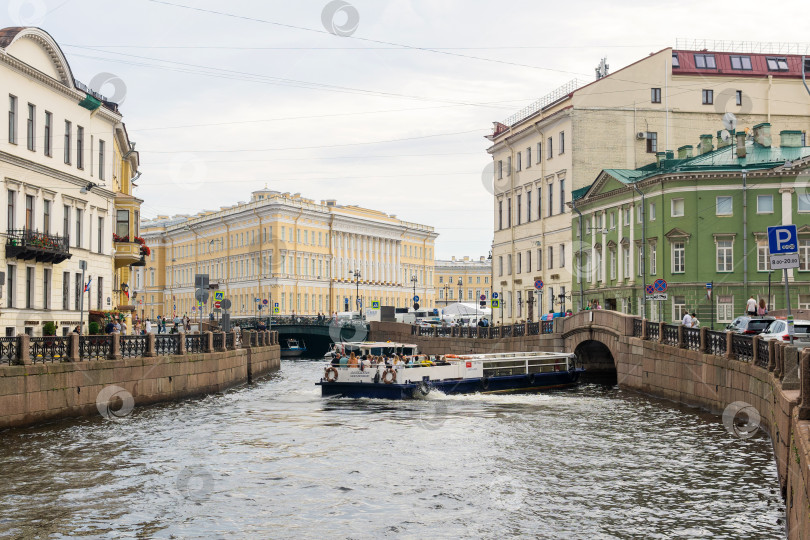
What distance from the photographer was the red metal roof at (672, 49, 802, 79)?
6216cm

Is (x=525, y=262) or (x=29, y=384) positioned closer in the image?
(x=29, y=384)

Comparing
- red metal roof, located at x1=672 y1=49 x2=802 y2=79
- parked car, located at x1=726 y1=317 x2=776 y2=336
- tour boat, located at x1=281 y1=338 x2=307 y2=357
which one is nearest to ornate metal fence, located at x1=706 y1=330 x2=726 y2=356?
parked car, located at x1=726 y1=317 x2=776 y2=336

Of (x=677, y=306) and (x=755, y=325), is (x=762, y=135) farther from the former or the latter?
(x=755, y=325)

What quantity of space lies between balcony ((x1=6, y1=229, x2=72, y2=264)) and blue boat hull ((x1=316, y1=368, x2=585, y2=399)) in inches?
438

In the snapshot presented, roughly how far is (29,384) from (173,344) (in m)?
9.60

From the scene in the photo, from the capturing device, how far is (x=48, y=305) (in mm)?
38375

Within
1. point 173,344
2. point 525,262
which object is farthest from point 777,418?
point 525,262

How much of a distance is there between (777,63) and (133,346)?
49.2 metres

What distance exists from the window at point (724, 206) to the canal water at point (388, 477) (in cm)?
2226

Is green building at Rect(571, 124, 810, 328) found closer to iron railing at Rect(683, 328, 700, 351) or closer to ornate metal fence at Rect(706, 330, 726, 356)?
iron railing at Rect(683, 328, 700, 351)

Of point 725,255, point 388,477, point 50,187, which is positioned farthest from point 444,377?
point 725,255

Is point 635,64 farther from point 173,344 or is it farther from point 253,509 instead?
point 253,509

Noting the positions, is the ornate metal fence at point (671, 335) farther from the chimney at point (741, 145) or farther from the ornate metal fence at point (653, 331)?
the chimney at point (741, 145)

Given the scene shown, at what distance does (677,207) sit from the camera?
164 ft
